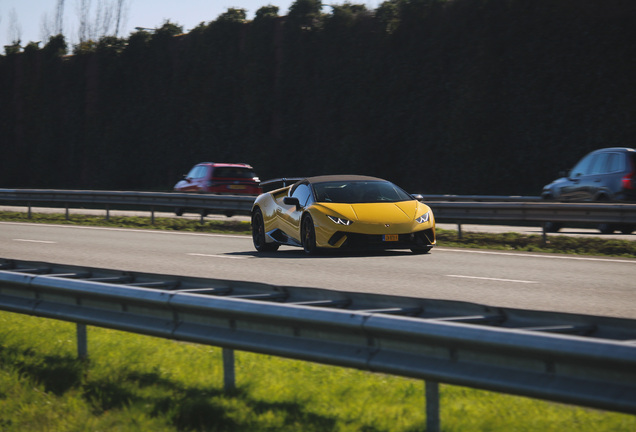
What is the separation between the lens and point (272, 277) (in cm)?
1141

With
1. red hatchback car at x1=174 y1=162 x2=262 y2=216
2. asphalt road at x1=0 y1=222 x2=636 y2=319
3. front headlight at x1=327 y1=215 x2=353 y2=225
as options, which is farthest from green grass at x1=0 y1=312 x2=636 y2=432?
red hatchback car at x1=174 y1=162 x2=262 y2=216

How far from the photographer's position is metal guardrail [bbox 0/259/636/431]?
11.8 feet

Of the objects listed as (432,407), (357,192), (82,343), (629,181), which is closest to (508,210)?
(629,181)

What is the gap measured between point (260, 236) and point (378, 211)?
3063 mm

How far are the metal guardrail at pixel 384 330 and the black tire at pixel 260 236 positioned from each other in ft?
29.8

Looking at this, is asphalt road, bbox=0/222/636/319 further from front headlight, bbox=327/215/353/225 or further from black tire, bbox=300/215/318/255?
front headlight, bbox=327/215/353/225

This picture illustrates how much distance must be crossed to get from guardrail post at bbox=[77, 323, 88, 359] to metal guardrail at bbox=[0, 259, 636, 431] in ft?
0.08

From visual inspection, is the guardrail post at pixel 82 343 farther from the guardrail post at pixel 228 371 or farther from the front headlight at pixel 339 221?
the front headlight at pixel 339 221

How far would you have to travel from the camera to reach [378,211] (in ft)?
44.5

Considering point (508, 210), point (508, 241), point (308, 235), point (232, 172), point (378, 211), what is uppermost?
point (232, 172)

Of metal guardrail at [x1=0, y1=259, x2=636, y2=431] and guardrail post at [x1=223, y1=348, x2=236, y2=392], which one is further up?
metal guardrail at [x1=0, y1=259, x2=636, y2=431]

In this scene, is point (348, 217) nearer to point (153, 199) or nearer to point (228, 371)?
point (228, 371)

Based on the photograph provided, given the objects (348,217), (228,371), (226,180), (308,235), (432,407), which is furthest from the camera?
(226,180)

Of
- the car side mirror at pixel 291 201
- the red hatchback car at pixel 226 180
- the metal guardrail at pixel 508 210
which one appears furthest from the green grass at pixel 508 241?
the red hatchback car at pixel 226 180
